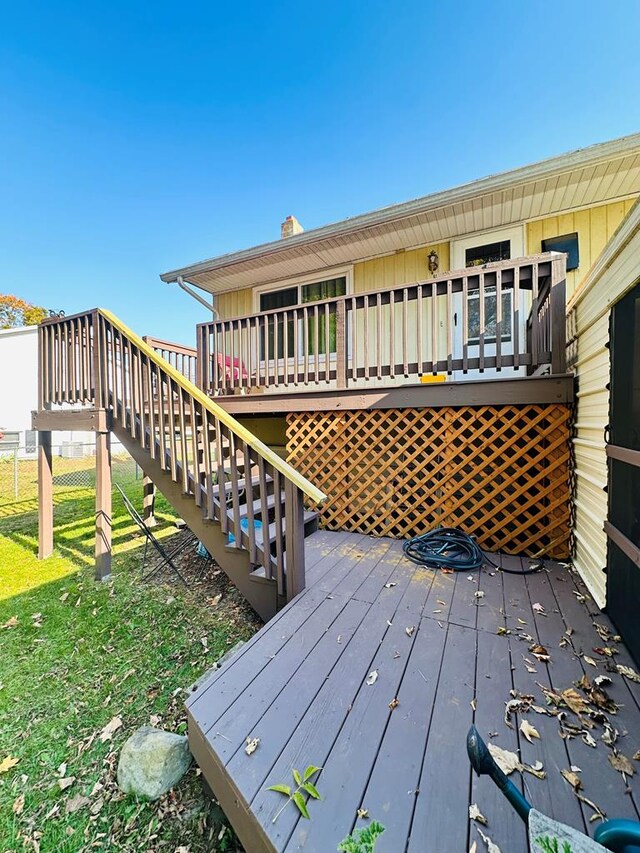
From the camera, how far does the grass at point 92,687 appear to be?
1566 millimetres

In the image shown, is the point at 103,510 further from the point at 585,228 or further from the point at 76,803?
the point at 585,228

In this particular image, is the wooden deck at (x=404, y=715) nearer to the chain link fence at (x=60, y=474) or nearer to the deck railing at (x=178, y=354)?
the deck railing at (x=178, y=354)

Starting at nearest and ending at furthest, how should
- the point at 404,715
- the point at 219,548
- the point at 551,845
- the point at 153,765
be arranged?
the point at 551,845 → the point at 404,715 → the point at 153,765 → the point at 219,548

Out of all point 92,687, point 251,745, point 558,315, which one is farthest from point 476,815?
point 558,315

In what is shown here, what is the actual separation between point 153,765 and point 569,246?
Answer: 6727mm

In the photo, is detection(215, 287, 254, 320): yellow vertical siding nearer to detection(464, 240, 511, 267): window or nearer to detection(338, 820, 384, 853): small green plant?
detection(464, 240, 511, 267): window

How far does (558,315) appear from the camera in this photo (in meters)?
3.19

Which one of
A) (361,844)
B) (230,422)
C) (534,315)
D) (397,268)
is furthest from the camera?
(397,268)

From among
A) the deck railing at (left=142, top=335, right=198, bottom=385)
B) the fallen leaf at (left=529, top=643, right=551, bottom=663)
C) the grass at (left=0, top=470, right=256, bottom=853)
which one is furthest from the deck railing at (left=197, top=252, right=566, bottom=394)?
the grass at (left=0, top=470, right=256, bottom=853)

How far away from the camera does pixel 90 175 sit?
35.2ft

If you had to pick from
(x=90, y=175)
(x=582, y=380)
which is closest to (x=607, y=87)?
(x=582, y=380)

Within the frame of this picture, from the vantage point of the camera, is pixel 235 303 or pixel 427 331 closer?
pixel 427 331

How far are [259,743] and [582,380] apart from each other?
3339mm

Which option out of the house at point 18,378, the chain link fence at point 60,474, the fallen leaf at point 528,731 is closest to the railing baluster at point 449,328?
the fallen leaf at point 528,731
